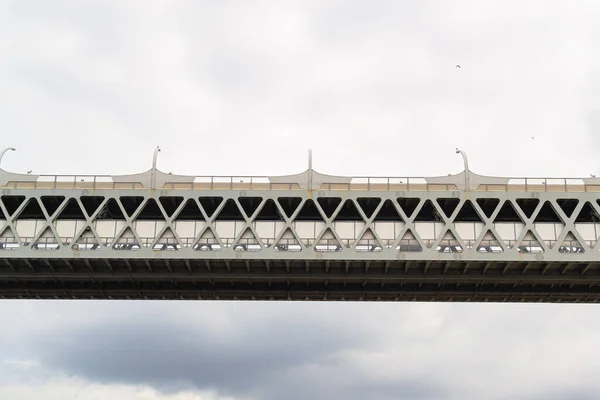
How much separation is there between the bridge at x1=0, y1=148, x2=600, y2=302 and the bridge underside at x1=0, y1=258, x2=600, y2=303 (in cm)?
13

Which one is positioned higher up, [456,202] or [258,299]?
[456,202]

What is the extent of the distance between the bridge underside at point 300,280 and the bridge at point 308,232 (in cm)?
13

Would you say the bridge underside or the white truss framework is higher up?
the white truss framework

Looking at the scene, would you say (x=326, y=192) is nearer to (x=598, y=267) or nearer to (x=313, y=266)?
(x=313, y=266)

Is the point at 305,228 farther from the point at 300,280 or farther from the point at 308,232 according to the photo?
the point at 300,280

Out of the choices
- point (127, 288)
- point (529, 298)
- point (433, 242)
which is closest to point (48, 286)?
point (127, 288)

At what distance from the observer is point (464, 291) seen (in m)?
55.7

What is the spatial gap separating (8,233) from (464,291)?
95.8 feet

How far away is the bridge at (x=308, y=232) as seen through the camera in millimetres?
49594

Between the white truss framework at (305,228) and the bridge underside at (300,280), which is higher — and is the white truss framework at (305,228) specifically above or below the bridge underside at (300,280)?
above

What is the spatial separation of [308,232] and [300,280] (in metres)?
4.18

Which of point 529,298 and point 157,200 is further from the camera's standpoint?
point 529,298

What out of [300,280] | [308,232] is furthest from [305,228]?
[300,280]

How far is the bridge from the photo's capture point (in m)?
49.6
